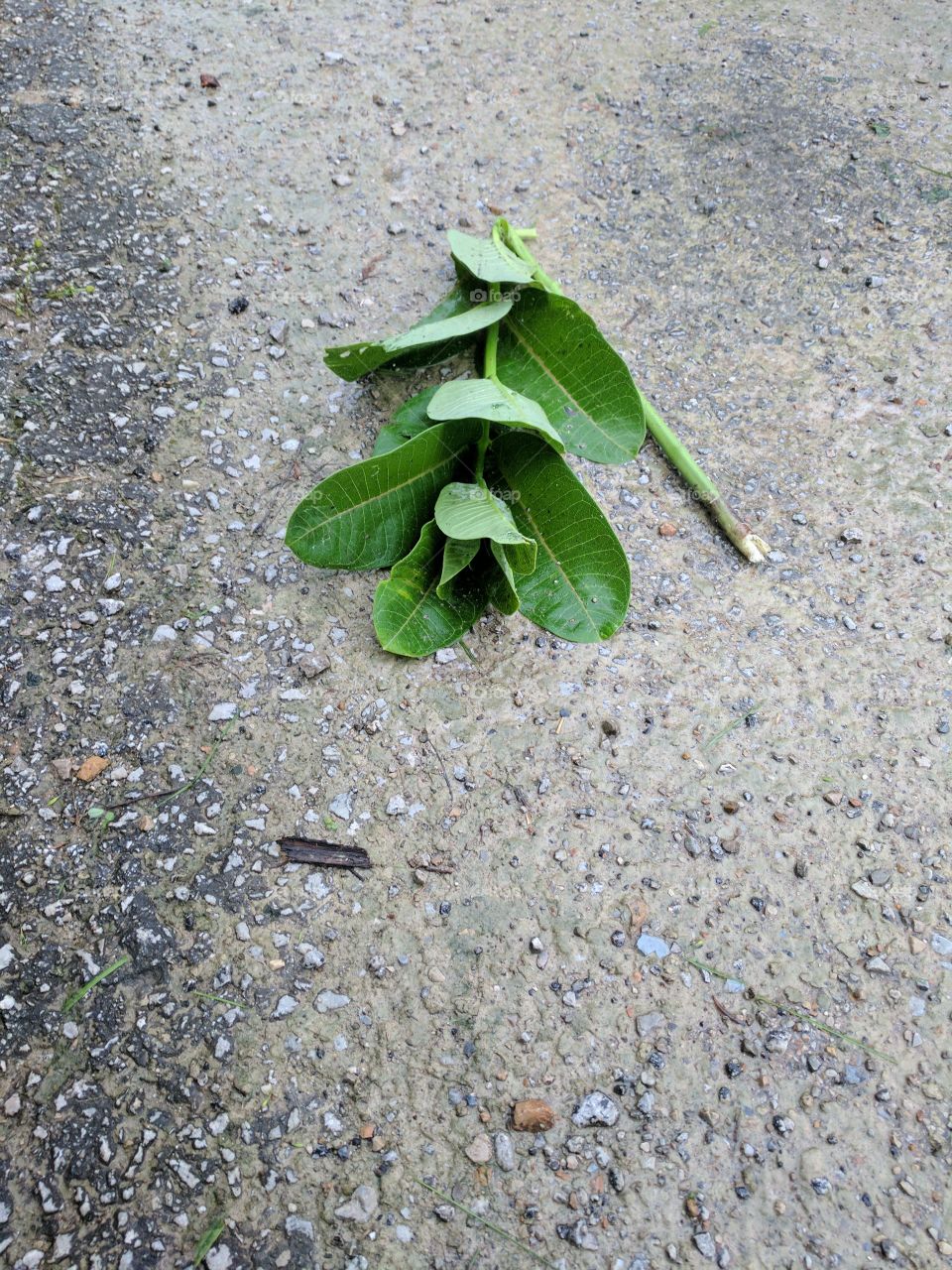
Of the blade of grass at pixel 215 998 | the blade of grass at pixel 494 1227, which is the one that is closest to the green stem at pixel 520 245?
the blade of grass at pixel 215 998

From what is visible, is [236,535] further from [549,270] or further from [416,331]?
[549,270]

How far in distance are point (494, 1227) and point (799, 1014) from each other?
1.38 ft

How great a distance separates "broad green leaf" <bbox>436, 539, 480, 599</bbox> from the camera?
126 centimetres

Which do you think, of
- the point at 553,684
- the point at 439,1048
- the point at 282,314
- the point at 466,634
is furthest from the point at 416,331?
the point at 439,1048

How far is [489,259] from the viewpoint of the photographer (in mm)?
1525

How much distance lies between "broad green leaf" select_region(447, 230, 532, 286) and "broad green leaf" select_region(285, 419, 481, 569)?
0.30 meters

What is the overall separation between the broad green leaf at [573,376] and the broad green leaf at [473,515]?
17cm

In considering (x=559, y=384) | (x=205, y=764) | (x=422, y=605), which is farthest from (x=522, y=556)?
(x=205, y=764)

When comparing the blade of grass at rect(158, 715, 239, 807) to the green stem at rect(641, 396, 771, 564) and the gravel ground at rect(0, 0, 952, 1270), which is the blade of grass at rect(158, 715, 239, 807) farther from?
the green stem at rect(641, 396, 771, 564)

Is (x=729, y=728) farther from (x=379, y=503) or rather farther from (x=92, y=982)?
(x=92, y=982)

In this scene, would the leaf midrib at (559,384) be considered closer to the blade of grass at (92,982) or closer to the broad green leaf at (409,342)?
the broad green leaf at (409,342)

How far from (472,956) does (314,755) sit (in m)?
0.34

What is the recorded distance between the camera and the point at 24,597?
4.44 feet

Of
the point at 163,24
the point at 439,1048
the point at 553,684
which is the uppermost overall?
the point at 163,24
